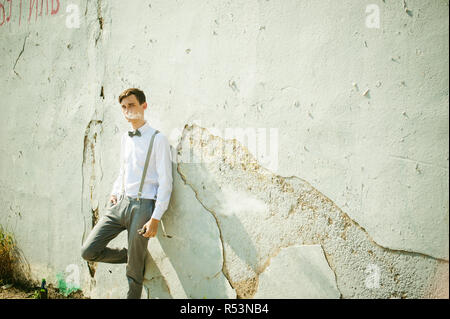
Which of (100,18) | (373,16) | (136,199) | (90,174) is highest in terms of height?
(100,18)

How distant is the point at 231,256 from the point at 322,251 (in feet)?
1.92

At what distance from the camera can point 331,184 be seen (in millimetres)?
1720

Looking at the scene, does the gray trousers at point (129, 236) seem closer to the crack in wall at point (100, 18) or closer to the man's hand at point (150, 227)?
the man's hand at point (150, 227)

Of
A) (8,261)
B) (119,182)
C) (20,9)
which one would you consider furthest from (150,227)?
(20,9)

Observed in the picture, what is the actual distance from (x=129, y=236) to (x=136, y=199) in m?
0.25

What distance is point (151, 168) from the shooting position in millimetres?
1951

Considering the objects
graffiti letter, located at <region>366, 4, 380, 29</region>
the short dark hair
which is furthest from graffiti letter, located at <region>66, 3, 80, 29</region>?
graffiti letter, located at <region>366, 4, 380, 29</region>

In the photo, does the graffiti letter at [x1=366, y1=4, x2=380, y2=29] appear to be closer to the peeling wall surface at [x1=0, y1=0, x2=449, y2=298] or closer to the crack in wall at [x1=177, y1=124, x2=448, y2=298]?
the peeling wall surface at [x1=0, y1=0, x2=449, y2=298]

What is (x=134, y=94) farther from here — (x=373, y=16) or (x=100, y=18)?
(x=373, y=16)

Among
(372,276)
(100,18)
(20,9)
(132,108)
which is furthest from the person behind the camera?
(20,9)

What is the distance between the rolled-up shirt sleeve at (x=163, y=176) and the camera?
1865 millimetres

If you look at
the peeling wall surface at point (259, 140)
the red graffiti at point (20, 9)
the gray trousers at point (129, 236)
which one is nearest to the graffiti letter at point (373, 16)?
the peeling wall surface at point (259, 140)

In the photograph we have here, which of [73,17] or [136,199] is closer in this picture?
[136,199]

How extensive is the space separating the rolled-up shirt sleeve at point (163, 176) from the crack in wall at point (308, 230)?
145 mm
